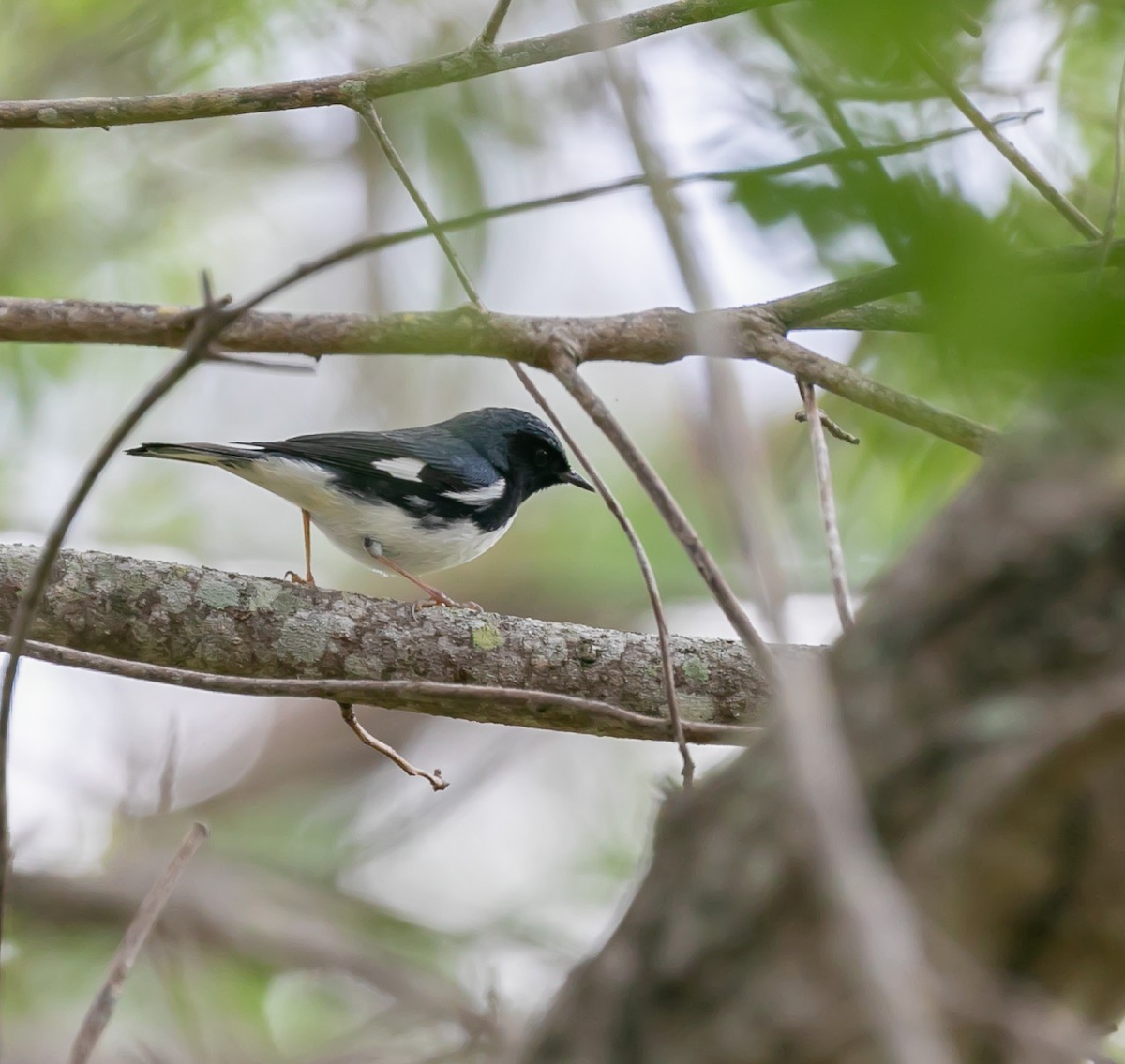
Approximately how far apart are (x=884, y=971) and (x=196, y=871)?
7.33 meters

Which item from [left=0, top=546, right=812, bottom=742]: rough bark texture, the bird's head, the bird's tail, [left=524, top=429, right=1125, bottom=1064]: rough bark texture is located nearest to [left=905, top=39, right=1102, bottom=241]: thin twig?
[left=524, top=429, right=1125, bottom=1064]: rough bark texture

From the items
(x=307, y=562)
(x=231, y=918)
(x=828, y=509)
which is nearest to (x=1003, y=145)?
(x=828, y=509)

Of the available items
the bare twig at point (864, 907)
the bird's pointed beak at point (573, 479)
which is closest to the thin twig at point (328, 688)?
the bare twig at point (864, 907)

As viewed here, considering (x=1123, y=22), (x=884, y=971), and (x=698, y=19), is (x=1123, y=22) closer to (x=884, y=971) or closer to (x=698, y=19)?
(x=884, y=971)

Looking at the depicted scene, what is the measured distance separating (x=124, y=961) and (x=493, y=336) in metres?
1.66

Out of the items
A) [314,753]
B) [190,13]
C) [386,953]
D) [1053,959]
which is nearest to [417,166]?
[190,13]

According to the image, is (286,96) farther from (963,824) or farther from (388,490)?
(963,824)

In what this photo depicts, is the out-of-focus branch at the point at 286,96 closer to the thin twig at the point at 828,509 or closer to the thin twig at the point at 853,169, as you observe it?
the thin twig at the point at 828,509

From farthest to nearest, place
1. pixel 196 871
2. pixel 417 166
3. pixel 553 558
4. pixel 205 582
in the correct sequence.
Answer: pixel 553 558
pixel 417 166
pixel 196 871
pixel 205 582

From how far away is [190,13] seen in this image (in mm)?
5637

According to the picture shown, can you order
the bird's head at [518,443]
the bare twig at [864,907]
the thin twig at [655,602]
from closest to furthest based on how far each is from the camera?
the bare twig at [864,907] < the thin twig at [655,602] < the bird's head at [518,443]

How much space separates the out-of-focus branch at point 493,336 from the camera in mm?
2939

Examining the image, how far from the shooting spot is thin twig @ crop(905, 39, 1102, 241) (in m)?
1.76

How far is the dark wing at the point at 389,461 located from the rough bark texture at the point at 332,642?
144cm
